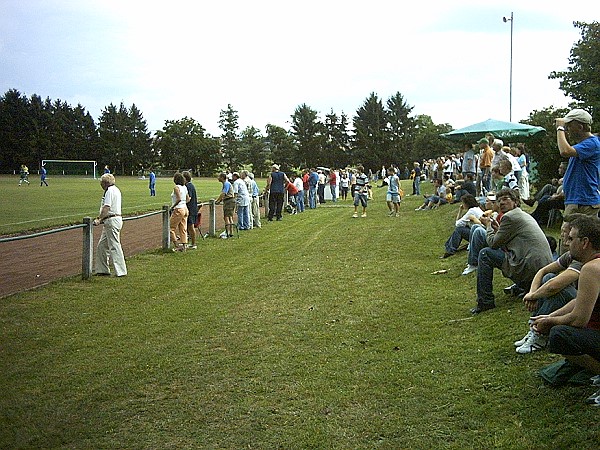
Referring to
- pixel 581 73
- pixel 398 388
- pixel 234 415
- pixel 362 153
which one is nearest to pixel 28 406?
pixel 234 415

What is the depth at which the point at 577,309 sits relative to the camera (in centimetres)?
545

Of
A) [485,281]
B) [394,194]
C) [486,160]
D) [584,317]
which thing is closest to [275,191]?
[394,194]

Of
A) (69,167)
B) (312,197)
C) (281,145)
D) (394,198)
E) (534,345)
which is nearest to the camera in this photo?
(534,345)

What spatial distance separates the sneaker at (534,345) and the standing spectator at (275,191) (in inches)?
808

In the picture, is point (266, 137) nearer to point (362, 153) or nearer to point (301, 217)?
point (362, 153)

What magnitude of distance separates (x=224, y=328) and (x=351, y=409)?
3426 mm

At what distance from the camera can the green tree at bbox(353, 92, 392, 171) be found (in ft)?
367

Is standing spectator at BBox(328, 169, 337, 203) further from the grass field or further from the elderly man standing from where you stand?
the elderly man standing

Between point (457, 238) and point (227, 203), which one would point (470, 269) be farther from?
point (227, 203)

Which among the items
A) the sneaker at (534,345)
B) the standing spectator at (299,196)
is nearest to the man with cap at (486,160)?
the sneaker at (534,345)

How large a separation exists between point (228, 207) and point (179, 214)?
4.51 metres

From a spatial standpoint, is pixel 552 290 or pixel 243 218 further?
pixel 243 218

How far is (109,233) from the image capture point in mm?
13562

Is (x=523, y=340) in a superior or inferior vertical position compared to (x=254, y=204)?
inferior
